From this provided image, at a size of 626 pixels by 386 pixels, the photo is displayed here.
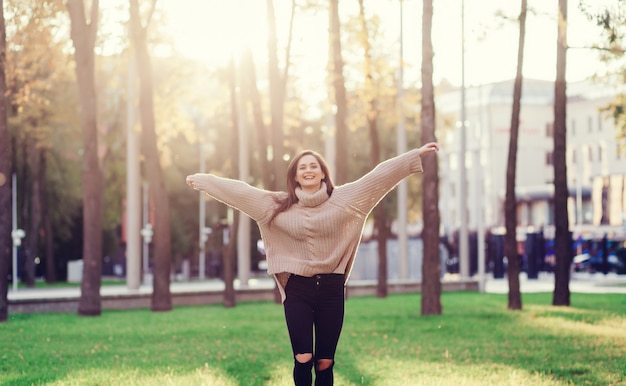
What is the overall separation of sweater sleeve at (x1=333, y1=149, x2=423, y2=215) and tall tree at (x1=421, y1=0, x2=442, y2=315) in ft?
45.4

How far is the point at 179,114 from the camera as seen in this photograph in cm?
3141

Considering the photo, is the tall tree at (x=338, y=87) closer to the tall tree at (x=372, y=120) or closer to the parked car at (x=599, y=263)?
the tall tree at (x=372, y=120)

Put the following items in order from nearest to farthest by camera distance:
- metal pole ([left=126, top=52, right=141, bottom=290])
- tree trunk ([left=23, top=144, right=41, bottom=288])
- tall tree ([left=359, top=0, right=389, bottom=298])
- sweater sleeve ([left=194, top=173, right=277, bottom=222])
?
1. sweater sleeve ([left=194, top=173, right=277, bottom=222])
2. tall tree ([left=359, top=0, right=389, bottom=298])
3. metal pole ([left=126, top=52, right=141, bottom=290])
4. tree trunk ([left=23, top=144, right=41, bottom=288])

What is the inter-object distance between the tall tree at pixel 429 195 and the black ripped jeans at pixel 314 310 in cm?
1419

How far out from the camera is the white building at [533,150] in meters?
84.6

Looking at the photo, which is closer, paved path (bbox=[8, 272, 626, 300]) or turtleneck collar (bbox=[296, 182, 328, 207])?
turtleneck collar (bbox=[296, 182, 328, 207])

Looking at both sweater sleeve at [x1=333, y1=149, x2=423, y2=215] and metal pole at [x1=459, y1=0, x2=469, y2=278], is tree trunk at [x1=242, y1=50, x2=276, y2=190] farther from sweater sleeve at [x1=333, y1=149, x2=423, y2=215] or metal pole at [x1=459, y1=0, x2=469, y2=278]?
sweater sleeve at [x1=333, y1=149, x2=423, y2=215]

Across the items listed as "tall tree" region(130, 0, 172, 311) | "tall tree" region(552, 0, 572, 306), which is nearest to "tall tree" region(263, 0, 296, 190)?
"tall tree" region(130, 0, 172, 311)

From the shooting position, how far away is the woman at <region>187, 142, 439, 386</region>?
8367mm

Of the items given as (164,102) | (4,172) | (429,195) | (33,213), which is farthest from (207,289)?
(33,213)

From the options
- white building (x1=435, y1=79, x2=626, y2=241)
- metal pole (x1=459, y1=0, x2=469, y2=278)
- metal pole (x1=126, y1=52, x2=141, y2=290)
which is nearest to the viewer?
metal pole (x1=126, y1=52, x2=141, y2=290)

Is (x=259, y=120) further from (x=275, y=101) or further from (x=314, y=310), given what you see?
(x=314, y=310)

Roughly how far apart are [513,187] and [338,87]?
5241mm

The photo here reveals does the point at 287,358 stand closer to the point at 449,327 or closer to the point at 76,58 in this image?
the point at 449,327
